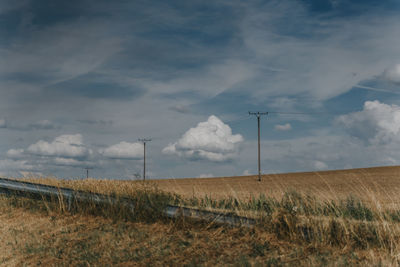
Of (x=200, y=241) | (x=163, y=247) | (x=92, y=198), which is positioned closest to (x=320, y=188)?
(x=92, y=198)

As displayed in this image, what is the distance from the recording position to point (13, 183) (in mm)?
11461

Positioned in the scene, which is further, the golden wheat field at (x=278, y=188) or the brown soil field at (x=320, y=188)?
the brown soil field at (x=320, y=188)

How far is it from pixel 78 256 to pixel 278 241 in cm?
341

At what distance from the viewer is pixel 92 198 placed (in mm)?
9172

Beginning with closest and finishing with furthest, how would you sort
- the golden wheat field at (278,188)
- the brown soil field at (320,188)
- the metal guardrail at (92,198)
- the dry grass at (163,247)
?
the dry grass at (163,247) → the metal guardrail at (92,198) → the golden wheat field at (278,188) → the brown soil field at (320,188)

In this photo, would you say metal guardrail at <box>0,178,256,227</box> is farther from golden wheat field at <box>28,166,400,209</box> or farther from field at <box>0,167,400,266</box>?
golden wheat field at <box>28,166,400,209</box>

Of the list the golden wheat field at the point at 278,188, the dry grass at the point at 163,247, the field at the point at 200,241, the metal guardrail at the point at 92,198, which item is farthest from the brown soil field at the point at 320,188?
the dry grass at the point at 163,247

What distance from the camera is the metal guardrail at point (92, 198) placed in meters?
7.13

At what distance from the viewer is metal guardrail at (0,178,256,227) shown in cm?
713

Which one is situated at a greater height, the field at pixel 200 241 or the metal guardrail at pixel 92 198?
the metal guardrail at pixel 92 198

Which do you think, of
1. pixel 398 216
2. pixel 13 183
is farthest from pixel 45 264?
pixel 398 216

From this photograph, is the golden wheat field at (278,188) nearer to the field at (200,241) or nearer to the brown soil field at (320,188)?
the brown soil field at (320,188)

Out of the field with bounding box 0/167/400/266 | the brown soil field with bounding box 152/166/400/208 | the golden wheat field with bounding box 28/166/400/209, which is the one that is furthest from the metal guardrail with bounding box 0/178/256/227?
the brown soil field with bounding box 152/166/400/208

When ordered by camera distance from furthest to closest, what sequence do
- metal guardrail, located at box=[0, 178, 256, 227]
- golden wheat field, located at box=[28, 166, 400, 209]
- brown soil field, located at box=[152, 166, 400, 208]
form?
brown soil field, located at box=[152, 166, 400, 208], golden wheat field, located at box=[28, 166, 400, 209], metal guardrail, located at box=[0, 178, 256, 227]
